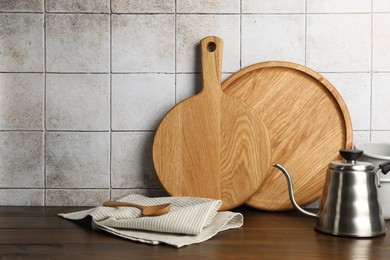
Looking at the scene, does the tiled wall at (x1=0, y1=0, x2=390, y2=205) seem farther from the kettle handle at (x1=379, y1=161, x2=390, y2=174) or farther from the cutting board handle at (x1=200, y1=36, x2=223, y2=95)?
the kettle handle at (x1=379, y1=161, x2=390, y2=174)

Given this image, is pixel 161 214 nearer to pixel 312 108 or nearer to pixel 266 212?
pixel 266 212

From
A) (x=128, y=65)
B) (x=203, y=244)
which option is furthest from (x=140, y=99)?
(x=203, y=244)

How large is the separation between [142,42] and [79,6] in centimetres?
19

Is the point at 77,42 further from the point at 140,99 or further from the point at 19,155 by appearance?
Answer: the point at 19,155

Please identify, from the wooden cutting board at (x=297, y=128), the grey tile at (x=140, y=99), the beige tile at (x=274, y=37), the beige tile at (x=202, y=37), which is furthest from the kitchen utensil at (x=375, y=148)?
the grey tile at (x=140, y=99)

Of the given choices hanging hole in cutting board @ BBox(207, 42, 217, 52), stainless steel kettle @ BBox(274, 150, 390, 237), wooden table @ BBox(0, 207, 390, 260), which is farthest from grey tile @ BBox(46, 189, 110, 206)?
stainless steel kettle @ BBox(274, 150, 390, 237)

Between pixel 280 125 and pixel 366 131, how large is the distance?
0.75 feet

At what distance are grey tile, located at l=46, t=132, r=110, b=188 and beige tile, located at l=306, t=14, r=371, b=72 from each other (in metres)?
0.60

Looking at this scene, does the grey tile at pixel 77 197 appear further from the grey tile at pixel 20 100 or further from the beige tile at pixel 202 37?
the beige tile at pixel 202 37

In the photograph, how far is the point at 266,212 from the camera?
140 cm

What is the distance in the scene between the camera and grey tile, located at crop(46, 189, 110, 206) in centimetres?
145

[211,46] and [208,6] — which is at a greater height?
[208,6]

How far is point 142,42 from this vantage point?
1438 mm

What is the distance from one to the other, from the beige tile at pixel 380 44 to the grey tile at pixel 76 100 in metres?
0.69
